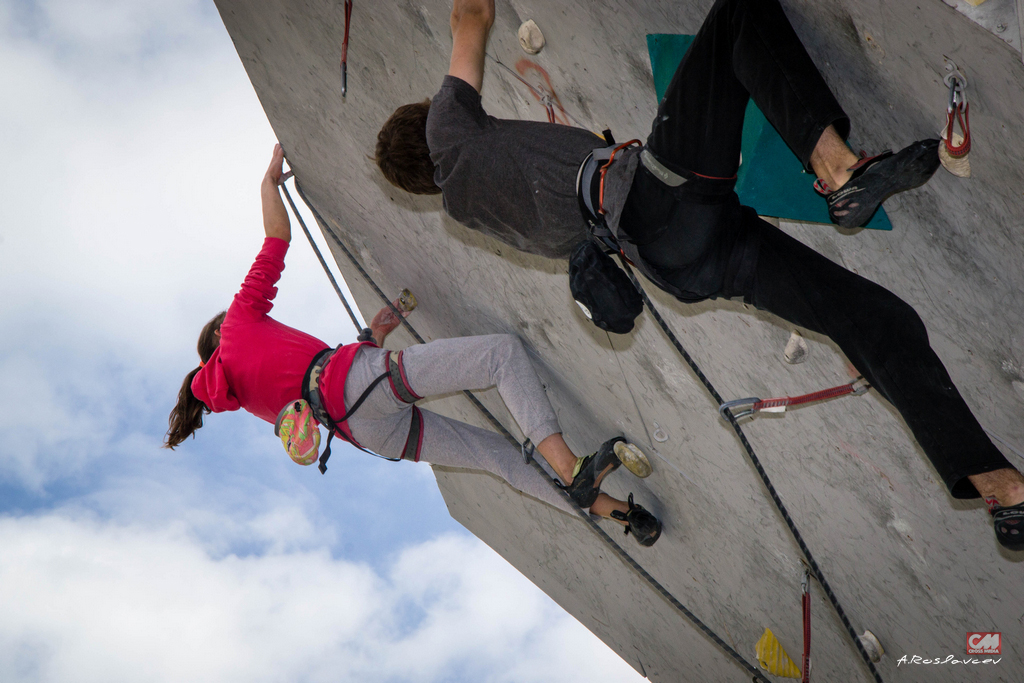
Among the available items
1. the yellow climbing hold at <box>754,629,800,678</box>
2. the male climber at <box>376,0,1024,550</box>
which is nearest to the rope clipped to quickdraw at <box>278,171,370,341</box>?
the male climber at <box>376,0,1024,550</box>

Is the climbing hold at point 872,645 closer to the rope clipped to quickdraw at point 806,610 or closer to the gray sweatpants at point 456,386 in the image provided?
the rope clipped to quickdraw at point 806,610

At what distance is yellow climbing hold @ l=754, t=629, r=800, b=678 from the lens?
2.03 metres

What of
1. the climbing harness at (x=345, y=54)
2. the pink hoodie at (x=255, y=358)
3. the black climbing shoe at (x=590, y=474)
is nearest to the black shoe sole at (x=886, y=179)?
the black climbing shoe at (x=590, y=474)

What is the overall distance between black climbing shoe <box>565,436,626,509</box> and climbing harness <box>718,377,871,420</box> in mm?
347

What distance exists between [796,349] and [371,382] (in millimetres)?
1001

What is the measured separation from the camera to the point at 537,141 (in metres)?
Answer: 1.21

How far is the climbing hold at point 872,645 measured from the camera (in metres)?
1.73

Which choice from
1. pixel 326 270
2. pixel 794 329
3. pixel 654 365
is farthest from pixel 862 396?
pixel 326 270

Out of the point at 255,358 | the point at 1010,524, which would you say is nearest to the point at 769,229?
the point at 1010,524

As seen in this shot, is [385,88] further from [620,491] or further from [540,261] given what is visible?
[620,491]

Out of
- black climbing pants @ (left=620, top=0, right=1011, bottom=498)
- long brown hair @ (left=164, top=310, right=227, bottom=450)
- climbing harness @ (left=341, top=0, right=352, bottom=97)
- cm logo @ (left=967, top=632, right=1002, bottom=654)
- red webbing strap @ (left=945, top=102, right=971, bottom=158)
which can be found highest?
red webbing strap @ (left=945, top=102, right=971, bottom=158)

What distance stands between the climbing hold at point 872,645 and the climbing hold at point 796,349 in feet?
2.55

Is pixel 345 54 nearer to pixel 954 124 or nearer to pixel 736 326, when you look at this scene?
pixel 736 326

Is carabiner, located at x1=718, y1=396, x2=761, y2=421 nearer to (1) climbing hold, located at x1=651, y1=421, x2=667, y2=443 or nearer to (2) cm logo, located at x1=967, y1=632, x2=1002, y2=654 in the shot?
(1) climbing hold, located at x1=651, y1=421, x2=667, y2=443
